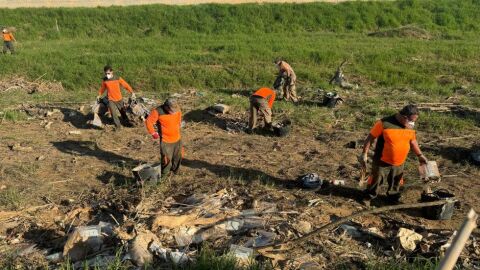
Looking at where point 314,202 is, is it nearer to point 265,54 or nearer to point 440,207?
point 440,207

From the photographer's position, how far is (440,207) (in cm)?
642

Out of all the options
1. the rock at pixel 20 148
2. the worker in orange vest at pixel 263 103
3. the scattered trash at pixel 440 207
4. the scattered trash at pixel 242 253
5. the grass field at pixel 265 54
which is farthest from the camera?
the grass field at pixel 265 54

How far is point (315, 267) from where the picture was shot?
524 cm

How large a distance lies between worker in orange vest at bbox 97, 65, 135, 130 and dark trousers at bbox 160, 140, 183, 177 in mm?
2757

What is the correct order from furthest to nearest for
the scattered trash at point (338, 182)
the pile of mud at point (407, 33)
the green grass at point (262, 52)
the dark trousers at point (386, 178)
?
1. the pile of mud at point (407, 33)
2. the green grass at point (262, 52)
3. the scattered trash at point (338, 182)
4. the dark trousers at point (386, 178)

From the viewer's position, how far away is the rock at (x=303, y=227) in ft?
19.8

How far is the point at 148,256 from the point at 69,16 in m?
22.9

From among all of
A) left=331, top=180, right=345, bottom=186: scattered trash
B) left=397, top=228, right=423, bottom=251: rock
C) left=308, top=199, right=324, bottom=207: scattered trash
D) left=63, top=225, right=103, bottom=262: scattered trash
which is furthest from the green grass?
left=63, top=225, right=103, bottom=262: scattered trash

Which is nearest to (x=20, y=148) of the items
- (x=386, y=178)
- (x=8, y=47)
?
(x=386, y=178)

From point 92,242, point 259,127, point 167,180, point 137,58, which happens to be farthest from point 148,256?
point 137,58

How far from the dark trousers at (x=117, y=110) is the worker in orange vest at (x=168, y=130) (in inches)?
123

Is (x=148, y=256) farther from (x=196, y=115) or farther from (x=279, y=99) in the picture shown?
(x=279, y=99)

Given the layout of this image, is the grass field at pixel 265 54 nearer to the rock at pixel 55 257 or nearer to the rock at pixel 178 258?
the rock at pixel 178 258

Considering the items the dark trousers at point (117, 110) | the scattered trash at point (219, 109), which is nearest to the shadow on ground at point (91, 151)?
the dark trousers at point (117, 110)
